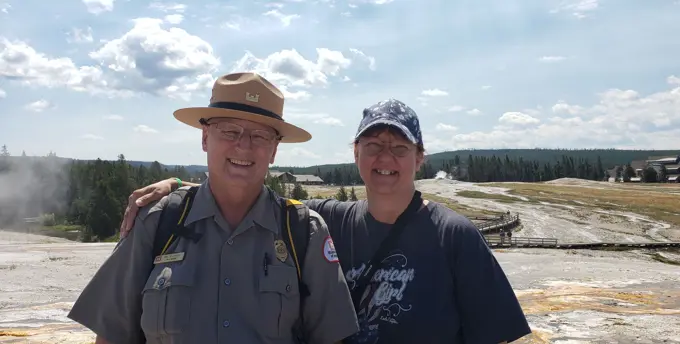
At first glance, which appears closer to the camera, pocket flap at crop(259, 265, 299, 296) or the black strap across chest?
pocket flap at crop(259, 265, 299, 296)

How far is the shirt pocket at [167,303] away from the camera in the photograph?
2.67 meters

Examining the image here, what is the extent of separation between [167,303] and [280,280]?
588 mm

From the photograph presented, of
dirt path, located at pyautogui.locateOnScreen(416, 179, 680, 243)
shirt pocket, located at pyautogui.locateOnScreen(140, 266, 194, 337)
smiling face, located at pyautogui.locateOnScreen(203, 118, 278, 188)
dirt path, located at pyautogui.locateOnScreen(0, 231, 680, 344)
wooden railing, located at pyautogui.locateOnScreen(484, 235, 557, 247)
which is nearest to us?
shirt pocket, located at pyautogui.locateOnScreen(140, 266, 194, 337)

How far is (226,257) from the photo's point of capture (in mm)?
2791

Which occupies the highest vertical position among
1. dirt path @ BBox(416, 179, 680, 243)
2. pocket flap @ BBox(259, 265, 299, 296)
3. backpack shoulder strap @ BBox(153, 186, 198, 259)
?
backpack shoulder strap @ BBox(153, 186, 198, 259)

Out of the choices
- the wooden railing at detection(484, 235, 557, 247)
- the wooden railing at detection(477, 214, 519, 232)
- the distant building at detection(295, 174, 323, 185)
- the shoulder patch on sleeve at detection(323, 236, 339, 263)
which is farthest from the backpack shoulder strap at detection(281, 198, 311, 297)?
the distant building at detection(295, 174, 323, 185)

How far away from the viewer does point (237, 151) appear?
115 inches

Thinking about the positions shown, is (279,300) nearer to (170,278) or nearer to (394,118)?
(170,278)

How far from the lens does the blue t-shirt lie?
3012 mm

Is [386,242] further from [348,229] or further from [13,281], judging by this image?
[13,281]

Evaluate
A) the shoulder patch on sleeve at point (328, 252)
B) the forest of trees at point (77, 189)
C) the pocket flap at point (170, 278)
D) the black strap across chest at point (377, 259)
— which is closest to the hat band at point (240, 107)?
the shoulder patch on sleeve at point (328, 252)

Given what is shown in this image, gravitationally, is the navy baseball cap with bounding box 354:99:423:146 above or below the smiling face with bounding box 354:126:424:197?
above

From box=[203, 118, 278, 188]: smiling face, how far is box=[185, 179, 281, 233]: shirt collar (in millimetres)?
102

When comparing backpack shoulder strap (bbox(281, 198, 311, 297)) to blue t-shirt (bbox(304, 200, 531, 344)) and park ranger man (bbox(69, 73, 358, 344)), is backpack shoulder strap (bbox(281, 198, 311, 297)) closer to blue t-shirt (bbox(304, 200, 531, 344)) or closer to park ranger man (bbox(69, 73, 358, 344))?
park ranger man (bbox(69, 73, 358, 344))
